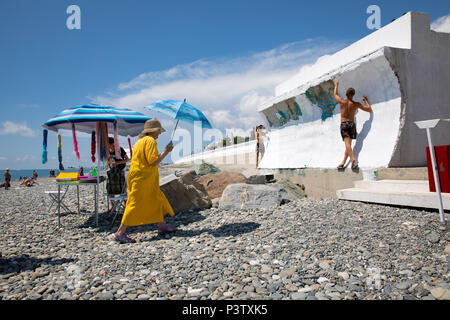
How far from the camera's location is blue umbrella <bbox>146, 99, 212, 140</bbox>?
5016 millimetres

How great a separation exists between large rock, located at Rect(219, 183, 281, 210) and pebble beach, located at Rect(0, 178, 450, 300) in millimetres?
527

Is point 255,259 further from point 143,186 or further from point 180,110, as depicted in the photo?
point 180,110

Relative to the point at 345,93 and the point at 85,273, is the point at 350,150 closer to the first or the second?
the point at 345,93

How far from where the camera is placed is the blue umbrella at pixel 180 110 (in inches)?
197

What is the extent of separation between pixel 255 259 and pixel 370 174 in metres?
3.51

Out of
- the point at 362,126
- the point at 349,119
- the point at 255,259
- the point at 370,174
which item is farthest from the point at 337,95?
the point at 255,259

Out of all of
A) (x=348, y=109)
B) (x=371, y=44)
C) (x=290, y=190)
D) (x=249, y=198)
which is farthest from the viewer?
(x=290, y=190)

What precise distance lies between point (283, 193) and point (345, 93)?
2698 millimetres

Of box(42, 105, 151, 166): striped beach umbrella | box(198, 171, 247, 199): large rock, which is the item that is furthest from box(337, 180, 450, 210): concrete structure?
box(42, 105, 151, 166): striped beach umbrella

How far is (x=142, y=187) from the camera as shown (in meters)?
4.37

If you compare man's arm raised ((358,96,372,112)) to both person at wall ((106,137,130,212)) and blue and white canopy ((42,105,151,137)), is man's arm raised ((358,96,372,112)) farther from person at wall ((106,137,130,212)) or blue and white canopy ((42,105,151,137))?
person at wall ((106,137,130,212))
